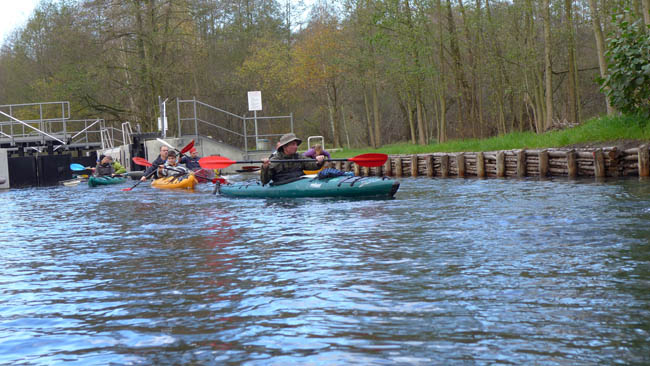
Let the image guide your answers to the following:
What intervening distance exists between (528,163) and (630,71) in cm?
359

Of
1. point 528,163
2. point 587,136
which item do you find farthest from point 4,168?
point 587,136

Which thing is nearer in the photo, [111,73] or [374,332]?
[374,332]

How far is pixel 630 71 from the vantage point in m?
13.0

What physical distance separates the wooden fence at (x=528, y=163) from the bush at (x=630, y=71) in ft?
3.09

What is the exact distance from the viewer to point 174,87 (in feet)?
98.7

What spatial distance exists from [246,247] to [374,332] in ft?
12.5

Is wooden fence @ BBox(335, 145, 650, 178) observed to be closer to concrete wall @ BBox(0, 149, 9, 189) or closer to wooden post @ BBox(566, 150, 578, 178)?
wooden post @ BBox(566, 150, 578, 178)

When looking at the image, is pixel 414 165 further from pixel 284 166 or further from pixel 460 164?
pixel 284 166

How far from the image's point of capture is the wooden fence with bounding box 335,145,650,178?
1345 cm

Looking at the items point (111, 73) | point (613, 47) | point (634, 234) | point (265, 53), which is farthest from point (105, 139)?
point (634, 234)

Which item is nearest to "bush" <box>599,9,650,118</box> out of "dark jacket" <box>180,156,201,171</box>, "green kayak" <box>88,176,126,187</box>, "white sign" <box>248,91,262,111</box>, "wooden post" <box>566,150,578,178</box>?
"wooden post" <box>566,150,578,178</box>

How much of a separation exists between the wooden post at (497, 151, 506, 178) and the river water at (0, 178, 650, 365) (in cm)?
604

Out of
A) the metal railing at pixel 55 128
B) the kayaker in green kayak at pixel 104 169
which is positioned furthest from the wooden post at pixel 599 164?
the metal railing at pixel 55 128

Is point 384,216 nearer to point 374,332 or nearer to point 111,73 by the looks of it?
point 374,332
